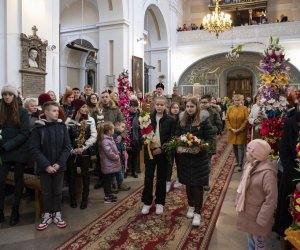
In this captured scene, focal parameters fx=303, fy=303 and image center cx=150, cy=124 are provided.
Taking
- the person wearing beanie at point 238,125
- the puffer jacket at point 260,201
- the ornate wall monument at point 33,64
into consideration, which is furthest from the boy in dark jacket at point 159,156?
the ornate wall monument at point 33,64

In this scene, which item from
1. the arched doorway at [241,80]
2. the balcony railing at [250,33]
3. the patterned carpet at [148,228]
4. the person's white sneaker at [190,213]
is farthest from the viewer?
the arched doorway at [241,80]

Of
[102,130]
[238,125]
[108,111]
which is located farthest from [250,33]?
[102,130]

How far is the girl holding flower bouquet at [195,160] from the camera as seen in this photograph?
3711 mm

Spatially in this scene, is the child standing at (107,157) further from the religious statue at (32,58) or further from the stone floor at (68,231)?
the religious statue at (32,58)

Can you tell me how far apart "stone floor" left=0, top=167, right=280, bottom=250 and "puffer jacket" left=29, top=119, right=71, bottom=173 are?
2.44 ft

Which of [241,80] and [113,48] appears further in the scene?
[241,80]

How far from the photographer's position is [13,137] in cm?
385

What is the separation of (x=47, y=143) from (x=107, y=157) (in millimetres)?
1124

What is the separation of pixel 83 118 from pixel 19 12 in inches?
159

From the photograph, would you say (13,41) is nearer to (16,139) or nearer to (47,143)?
(16,139)

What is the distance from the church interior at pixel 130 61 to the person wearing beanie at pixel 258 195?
26.3 inches

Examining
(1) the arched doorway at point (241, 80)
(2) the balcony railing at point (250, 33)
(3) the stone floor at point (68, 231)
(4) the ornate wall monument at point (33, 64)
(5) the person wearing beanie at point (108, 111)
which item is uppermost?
(2) the balcony railing at point (250, 33)

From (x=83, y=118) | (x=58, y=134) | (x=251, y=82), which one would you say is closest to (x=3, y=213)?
(x=58, y=134)

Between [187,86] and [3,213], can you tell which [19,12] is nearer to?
[3,213]
